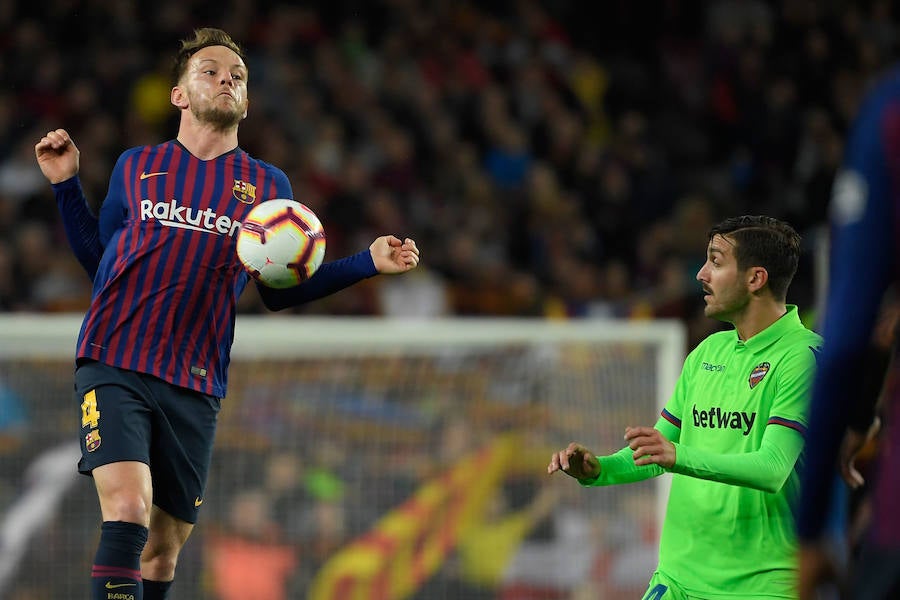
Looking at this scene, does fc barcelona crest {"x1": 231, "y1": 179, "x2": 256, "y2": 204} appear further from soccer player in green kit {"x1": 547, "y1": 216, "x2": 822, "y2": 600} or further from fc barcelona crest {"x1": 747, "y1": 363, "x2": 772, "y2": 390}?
fc barcelona crest {"x1": 747, "y1": 363, "x2": 772, "y2": 390}

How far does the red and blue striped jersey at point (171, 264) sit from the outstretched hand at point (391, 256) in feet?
0.16

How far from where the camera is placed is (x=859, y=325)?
2150 millimetres

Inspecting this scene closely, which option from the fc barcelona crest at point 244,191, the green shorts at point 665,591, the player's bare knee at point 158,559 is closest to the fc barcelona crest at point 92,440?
the player's bare knee at point 158,559

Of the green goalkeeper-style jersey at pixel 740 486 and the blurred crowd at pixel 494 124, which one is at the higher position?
the blurred crowd at pixel 494 124

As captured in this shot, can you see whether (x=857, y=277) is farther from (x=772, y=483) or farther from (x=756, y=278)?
(x=756, y=278)

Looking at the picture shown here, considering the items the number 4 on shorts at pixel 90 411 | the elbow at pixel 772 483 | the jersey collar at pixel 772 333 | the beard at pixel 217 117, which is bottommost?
the elbow at pixel 772 483

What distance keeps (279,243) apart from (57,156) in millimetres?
910

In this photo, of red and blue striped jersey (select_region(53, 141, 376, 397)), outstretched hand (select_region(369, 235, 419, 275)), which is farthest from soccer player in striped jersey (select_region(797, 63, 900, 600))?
red and blue striped jersey (select_region(53, 141, 376, 397))

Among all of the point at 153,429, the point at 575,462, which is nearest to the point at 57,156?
the point at 153,429

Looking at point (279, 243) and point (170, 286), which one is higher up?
point (279, 243)

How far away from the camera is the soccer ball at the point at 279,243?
4.41 meters

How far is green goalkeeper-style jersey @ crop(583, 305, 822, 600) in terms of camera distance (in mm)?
3912

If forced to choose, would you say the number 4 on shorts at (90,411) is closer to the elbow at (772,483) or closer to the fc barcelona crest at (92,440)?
the fc barcelona crest at (92,440)

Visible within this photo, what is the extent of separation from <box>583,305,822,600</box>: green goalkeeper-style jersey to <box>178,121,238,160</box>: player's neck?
5.85 ft
